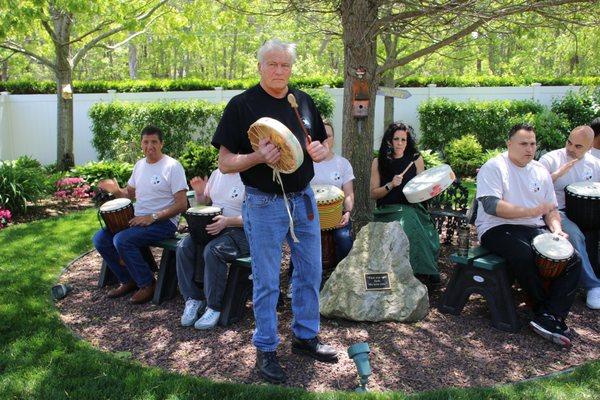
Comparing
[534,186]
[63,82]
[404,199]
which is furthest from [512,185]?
[63,82]

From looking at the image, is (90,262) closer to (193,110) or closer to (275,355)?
(275,355)

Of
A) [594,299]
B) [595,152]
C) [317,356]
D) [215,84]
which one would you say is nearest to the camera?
[317,356]

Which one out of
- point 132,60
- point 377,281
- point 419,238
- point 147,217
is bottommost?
point 377,281

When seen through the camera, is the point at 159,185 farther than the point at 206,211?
Yes

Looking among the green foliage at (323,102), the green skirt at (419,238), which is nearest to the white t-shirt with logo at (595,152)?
the green skirt at (419,238)

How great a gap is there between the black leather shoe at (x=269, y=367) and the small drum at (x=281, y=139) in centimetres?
115

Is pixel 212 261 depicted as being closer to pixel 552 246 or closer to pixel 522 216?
pixel 522 216

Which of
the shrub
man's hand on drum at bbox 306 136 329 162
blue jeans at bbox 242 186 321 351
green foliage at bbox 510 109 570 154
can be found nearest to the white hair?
man's hand on drum at bbox 306 136 329 162

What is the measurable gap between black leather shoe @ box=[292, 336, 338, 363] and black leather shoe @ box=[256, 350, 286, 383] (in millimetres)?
261

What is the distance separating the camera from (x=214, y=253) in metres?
4.31

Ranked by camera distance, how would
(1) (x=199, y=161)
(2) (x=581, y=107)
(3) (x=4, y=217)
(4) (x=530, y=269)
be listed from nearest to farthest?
1. (4) (x=530, y=269)
2. (1) (x=199, y=161)
3. (3) (x=4, y=217)
4. (2) (x=581, y=107)

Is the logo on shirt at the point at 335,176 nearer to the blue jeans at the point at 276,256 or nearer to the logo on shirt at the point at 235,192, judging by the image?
the logo on shirt at the point at 235,192

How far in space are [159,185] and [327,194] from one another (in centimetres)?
153

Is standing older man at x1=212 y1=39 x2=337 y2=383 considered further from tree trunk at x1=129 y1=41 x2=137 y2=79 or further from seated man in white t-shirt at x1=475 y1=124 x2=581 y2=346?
tree trunk at x1=129 y1=41 x2=137 y2=79
